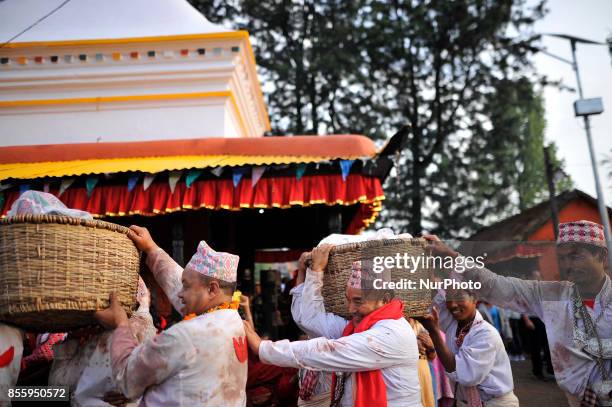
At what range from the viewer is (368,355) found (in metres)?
2.86

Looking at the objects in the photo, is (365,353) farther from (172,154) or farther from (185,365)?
(172,154)

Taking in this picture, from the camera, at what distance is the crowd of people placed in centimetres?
268

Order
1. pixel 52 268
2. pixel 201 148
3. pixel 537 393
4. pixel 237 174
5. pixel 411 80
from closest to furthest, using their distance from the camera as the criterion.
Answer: pixel 52 268 < pixel 237 174 < pixel 201 148 < pixel 537 393 < pixel 411 80

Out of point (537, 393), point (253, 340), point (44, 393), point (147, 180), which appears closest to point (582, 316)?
point (253, 340)

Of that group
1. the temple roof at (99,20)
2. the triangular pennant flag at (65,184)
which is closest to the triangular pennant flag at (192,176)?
the triangular pennant flag at (65,184)

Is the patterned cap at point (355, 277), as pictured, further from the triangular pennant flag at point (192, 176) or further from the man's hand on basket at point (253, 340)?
the triangular pennant flag at point (192, 176)

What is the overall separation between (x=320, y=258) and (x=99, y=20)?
370 inches

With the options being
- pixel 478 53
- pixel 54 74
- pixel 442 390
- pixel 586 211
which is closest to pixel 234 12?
pixel 478 53

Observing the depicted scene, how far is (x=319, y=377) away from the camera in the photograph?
3.79 meters

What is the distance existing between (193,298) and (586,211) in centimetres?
1691

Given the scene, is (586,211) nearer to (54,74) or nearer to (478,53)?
(478,53)

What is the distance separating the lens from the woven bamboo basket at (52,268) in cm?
260

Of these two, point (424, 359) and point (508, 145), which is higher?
point (508, 145)

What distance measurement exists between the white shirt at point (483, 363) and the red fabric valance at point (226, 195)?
10.2ft
